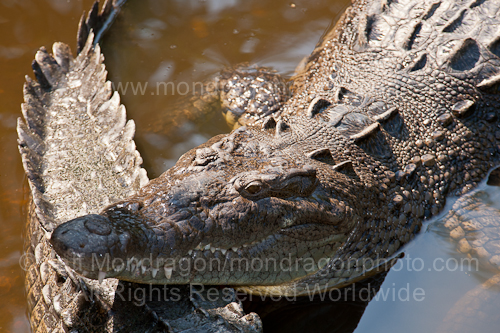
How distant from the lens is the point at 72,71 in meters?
3.70

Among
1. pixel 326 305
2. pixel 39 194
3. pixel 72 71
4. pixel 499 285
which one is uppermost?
pixel 72 71

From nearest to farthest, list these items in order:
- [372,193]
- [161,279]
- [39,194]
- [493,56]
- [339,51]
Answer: [161,279], [39,194], [372,193], [493,56], [339,51]

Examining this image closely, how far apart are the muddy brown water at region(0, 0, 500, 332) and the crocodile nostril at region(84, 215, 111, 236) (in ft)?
4.62

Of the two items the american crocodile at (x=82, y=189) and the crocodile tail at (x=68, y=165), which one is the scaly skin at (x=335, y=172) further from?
the crocodile tail at (x=68, y=165)

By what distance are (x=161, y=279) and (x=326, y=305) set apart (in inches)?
52.3

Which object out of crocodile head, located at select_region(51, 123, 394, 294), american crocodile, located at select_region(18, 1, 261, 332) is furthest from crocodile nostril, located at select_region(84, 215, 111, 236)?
american crocodile, located at select_region(18, 1, 261, 332)

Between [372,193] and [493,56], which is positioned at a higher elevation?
[493,56]

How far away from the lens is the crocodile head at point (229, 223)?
1.84m

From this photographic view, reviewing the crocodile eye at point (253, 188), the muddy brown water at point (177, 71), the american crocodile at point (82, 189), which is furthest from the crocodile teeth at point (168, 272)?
the muddy brown water at point (177, 71)

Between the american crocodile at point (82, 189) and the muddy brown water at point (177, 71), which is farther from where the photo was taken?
the muddy brown water at point (177, 71)

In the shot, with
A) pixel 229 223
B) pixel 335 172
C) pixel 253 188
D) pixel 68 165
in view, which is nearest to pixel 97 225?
pixel 229 223

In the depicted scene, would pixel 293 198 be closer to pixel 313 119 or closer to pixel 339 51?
pixel 313 119

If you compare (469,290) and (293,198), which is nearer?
(293,198)

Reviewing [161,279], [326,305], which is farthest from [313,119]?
[161,279]
